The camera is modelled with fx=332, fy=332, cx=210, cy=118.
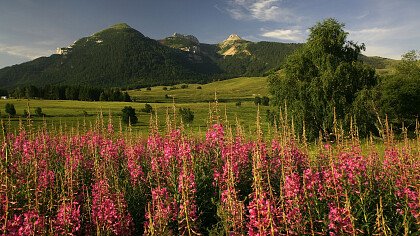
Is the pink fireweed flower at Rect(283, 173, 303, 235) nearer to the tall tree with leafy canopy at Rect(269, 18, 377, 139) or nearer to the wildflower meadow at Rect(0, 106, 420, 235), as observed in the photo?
the wildflower meadow at Rect(0, 106, 420, 235)

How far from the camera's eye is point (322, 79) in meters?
38.5

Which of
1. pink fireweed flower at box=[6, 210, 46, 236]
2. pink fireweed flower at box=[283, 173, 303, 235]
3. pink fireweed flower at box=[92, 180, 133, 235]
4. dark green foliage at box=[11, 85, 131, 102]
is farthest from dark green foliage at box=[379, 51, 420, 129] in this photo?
dark green foliage at box=[11, 85, 131, 102]

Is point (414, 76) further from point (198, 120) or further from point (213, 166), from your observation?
point (213, 166)

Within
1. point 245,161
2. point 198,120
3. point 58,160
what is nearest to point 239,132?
point 245,161

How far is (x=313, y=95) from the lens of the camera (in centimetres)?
3838

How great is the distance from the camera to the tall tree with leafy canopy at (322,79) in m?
38.2

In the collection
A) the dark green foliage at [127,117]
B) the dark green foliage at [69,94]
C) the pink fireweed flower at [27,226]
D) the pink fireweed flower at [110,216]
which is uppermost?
the dark green foliage at [69,94]

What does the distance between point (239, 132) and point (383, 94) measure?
117 ft

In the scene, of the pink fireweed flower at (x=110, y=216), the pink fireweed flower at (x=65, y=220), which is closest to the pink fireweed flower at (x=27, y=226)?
the pink fireweed flower at (x=65, y=220)

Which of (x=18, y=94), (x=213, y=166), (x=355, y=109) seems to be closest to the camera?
(x=213, y=166)

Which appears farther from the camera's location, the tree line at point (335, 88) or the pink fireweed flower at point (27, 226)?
the tree line at point (335, 88)

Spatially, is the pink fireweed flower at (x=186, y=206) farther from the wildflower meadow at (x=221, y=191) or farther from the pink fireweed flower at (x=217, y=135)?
the pink fireweed flower at (x=217, y=135)

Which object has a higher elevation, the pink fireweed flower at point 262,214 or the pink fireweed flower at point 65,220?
the pink fireweed flower at point 262,214

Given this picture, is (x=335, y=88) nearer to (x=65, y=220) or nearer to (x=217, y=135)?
(x=217, y=135)
